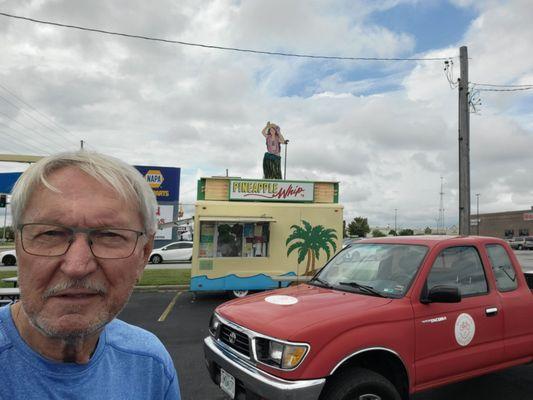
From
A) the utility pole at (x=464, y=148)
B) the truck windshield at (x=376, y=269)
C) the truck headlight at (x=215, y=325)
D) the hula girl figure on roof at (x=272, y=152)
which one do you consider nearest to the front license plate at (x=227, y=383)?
the truck headlight at (x=215, y=325)

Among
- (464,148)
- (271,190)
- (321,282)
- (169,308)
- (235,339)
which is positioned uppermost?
(464,148)

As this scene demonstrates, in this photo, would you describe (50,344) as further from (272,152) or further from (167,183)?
(167,183)

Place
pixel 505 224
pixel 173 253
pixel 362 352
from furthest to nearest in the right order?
pixel 505 224, pixel 173 253, pixel 362 352

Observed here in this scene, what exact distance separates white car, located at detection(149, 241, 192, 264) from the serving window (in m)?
13.1

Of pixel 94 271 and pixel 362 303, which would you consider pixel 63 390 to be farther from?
pixel 362 303

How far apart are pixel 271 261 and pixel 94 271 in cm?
1011

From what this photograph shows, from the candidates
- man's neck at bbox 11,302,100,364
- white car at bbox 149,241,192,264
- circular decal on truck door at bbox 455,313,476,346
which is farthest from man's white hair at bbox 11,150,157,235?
white car at bbox 149,241,192,264

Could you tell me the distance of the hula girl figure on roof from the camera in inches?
650

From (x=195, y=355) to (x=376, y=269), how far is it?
3.30 m

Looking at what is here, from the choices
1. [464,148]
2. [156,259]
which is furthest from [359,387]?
[156,259]

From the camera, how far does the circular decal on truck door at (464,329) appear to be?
12.3 ft

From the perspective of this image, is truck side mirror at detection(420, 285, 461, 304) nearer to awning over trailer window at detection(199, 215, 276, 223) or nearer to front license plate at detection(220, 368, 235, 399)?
front license plate at detection(220, 368, 235, 399)

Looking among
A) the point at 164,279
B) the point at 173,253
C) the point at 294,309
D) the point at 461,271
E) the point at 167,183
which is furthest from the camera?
the point at 167,183

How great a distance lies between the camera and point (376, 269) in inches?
166
